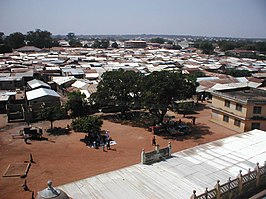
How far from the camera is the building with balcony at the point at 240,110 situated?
24.1 metres

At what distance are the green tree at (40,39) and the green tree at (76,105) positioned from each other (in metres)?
95.2

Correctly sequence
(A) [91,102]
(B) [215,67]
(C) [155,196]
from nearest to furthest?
(C) [155,196]
(A) [91,102]
(B) [215,67]

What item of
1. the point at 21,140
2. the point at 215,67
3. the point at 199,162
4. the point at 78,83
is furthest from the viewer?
the point at 215,67

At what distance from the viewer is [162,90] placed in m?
23.5

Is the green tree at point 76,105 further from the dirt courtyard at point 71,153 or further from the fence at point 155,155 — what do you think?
the fence at point 155,155

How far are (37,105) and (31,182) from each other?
15.7 m

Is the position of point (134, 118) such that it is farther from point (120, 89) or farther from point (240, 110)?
point (240, 110)

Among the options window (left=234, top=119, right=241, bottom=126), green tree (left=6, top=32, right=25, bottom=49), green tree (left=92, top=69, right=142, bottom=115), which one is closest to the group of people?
green tree (left=92, top=69, right=142, bottom=115)

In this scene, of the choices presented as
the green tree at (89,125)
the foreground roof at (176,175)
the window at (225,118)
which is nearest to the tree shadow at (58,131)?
the green tree at (89,125)

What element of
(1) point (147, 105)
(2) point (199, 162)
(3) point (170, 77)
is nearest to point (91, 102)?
(1) point (147, 105)

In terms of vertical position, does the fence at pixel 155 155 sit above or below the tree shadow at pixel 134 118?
above

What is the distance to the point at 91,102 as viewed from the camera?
29.8 meters

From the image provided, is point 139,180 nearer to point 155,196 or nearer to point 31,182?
point 155,196

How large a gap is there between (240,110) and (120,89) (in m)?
11.7
